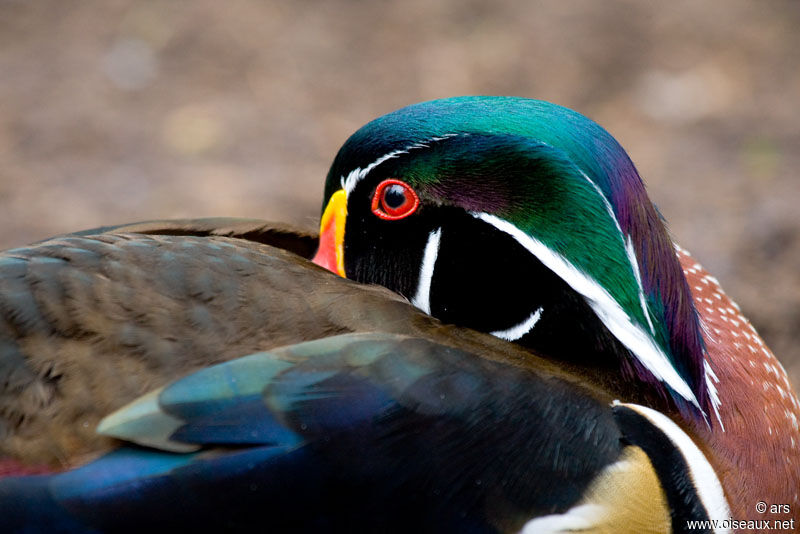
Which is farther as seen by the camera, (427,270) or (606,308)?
(427,270)

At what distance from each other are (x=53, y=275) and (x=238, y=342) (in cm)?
27

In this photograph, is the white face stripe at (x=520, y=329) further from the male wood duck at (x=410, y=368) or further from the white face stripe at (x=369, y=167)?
the white face stripe at (x=369, y=167)

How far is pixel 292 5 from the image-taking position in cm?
429

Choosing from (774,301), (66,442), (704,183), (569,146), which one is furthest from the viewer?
(704,183)

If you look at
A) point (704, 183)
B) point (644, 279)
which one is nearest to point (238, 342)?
point (644, 279)

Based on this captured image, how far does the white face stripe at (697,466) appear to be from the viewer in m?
1.36

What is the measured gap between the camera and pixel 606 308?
53.9 inches

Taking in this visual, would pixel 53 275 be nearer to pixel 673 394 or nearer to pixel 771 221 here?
pixel 673 394

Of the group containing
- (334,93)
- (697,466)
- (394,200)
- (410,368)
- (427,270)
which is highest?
(334,93)

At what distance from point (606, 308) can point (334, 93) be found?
268 cm

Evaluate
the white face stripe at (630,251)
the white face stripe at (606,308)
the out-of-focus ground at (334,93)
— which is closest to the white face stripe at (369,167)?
the white face stripe at (606,308)

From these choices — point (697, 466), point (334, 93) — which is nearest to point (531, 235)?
point (697, 466)

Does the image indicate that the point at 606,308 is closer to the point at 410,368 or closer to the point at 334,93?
the point at 410,368

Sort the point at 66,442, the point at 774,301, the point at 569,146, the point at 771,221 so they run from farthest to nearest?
the point at 771,221, the point at 774,301, the point at 569,146, the point at 66,442
